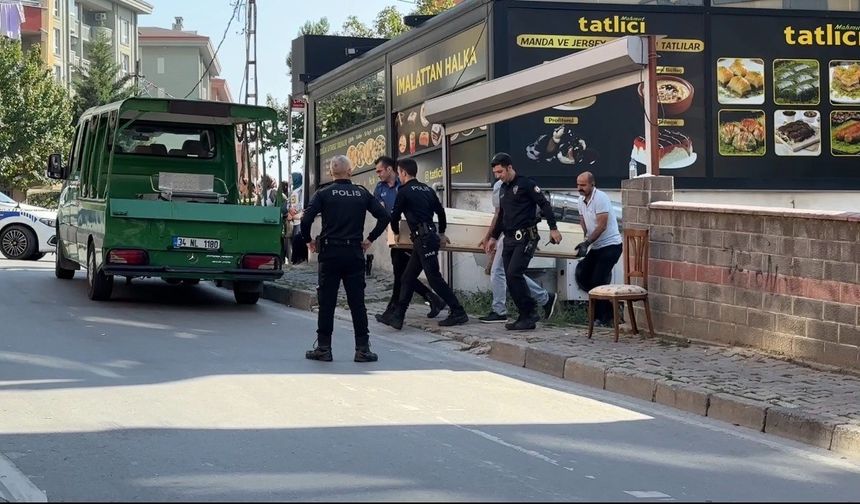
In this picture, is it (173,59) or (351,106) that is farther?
(173,59)

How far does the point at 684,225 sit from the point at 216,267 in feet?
20.7

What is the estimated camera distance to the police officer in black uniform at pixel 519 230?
12984 mm

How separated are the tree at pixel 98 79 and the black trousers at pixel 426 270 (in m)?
65.6

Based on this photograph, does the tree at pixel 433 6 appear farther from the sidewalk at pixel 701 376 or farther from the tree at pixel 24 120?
the sidewalk at pixel 701 376

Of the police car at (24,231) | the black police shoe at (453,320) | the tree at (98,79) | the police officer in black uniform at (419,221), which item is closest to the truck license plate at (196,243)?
the police officer in black uniform at (419,221)

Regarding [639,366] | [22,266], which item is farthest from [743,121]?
[22,266]

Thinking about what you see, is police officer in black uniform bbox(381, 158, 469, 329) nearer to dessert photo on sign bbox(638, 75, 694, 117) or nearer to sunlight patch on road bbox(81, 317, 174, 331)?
sunlight patch on road bbox(81, 317, 174, 331)

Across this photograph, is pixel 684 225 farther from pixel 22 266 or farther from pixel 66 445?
pixel 22 266

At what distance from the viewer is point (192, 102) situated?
16828 millimetres

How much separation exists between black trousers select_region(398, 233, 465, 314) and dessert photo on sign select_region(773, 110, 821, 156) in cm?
855

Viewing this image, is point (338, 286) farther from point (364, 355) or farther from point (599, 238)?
point (599, 238)

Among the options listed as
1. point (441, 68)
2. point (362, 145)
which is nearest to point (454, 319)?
point (441, 68)

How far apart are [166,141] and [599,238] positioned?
23.9ft

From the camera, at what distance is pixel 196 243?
51.7 ft
